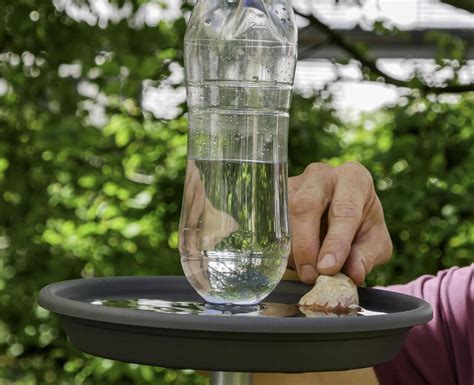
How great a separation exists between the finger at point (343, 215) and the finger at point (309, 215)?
0.01 metres

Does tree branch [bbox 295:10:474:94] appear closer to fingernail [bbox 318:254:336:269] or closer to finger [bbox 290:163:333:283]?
finger [bbox 290:163:333:283]

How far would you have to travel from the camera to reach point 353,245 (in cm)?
125

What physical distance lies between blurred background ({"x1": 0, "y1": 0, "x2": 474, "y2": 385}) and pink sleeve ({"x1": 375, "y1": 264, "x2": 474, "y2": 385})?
1428 mm

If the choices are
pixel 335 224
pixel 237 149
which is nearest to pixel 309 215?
pixel 335 224

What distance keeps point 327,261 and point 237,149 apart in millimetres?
165

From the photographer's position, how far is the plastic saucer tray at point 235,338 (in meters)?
0.85

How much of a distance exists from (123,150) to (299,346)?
2406 millimetres

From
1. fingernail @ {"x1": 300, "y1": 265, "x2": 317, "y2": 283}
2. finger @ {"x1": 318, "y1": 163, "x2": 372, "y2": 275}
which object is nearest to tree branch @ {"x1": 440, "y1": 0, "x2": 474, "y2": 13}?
finger @ {"x1": 318, "y1": 163, "x2": 372, "y2": 275}

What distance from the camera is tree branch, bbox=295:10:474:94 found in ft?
10.8

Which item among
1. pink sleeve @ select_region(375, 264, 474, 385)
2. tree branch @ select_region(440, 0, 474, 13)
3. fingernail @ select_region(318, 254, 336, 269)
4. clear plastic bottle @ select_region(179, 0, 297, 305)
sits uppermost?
tree branch @ select_region(440, 0, 474, 13)

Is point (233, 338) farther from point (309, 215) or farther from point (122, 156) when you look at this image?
point (122, 156)

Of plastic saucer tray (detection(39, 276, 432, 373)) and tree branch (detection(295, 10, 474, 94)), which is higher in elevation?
tree branch (detection(295, 10, 474, 94))

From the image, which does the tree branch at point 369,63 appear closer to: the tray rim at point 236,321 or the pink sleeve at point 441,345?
the pink sleeve at point 441,345

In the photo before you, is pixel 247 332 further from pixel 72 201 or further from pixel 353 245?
pixel 72 201
